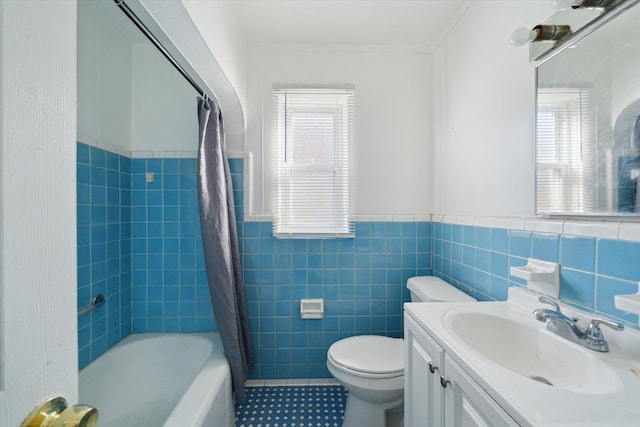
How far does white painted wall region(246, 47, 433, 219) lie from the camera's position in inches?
75.6

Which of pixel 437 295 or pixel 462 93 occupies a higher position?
pixel 462 93

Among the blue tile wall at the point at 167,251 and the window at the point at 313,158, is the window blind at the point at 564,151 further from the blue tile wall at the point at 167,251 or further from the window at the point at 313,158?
the blue tile wall at the point at 167,251

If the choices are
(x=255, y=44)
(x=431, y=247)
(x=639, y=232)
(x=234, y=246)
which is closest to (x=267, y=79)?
(x=255, y=44)

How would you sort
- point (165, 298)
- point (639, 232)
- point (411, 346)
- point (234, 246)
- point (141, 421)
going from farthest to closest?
1. point (165, 298)
2. point (234, 246)
3. point (141, 421)
4. point (411, 346)
5. point (639, 232)

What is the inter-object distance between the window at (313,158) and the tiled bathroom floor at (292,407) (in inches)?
42.7

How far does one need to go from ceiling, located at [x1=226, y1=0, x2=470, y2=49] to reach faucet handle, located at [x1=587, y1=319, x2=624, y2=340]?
65.5 inches

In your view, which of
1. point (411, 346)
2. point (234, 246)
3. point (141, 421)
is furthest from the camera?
point (234, 246)

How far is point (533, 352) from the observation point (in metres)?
0.93

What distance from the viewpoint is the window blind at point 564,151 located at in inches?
35.4

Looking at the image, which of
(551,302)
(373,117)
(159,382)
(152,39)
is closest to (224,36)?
(152,39)

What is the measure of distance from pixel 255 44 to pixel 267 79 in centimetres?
24

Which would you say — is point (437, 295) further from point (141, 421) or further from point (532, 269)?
point (141, 421)

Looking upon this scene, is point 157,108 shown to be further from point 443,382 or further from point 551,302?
point 551,302

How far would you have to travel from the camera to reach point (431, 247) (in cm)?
196
